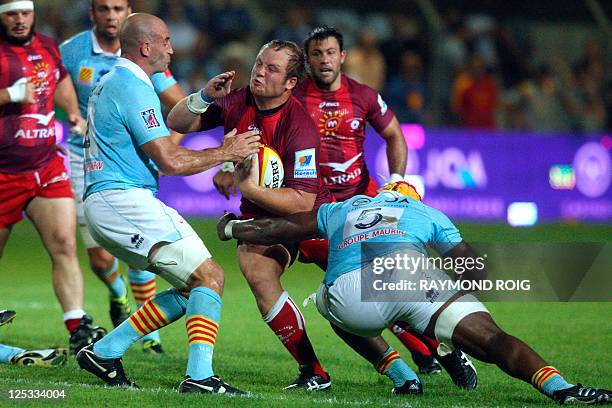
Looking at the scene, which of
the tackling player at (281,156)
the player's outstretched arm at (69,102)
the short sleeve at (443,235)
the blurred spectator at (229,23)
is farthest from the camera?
the blurred spectator at (229,23)

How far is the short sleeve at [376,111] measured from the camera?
8.89 metres

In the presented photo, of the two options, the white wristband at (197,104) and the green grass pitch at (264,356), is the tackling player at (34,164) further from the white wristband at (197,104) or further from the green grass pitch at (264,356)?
the white wristband at (197,104)

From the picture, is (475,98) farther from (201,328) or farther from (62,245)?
(201,328)

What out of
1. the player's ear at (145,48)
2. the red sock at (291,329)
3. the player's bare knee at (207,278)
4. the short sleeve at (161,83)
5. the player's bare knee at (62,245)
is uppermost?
the player's ear at (145,48)

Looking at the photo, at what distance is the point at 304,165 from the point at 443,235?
1.16 meters

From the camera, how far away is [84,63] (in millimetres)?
9445

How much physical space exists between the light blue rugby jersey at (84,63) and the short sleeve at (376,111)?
2.21 m

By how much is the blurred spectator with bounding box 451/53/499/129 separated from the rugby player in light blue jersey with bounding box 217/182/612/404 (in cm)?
1210

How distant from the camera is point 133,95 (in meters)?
6.77

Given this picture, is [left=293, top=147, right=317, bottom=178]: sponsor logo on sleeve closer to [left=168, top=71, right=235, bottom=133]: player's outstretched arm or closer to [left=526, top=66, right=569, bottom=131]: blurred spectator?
[left=168, top=71, right=235, bottom=133]: player's outstretched arm

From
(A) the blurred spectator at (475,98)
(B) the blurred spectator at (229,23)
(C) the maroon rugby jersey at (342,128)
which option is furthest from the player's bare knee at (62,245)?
(A) the blurred spectator at (475,98)

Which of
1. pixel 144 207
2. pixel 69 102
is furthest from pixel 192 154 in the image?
pixel 69 102

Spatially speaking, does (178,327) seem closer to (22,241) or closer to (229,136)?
(229,136)

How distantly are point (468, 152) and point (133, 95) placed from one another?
38.3ft
